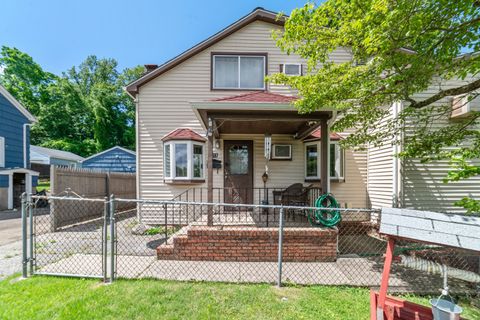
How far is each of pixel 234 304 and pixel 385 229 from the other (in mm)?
2172

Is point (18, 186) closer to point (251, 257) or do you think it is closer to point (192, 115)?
point (192, 115)

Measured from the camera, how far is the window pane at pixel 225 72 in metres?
7.90

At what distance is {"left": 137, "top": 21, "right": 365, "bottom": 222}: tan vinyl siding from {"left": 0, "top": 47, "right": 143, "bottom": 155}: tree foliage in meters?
25.4

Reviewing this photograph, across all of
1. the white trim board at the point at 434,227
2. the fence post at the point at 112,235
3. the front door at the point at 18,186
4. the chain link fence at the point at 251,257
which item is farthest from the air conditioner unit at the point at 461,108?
the front door at the point at 18,186

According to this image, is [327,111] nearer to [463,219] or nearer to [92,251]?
[463,219]

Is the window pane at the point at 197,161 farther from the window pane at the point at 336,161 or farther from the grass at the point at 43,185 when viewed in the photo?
the grass at the point at 43,185

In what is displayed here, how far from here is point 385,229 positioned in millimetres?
2354

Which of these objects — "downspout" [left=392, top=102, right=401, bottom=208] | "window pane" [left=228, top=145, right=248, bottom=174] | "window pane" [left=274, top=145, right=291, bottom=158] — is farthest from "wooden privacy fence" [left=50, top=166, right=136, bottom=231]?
"downspout" [left=392, top=102, right=401, bottom=208]

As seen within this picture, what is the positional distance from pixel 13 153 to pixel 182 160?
1117cm

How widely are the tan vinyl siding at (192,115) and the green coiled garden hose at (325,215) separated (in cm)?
271

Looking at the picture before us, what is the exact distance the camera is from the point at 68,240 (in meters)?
6.13

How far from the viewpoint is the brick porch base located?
4.58 metres

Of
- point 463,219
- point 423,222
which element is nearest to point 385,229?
point 423,222

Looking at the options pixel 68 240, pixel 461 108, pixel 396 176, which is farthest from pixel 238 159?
pixel 461 108
